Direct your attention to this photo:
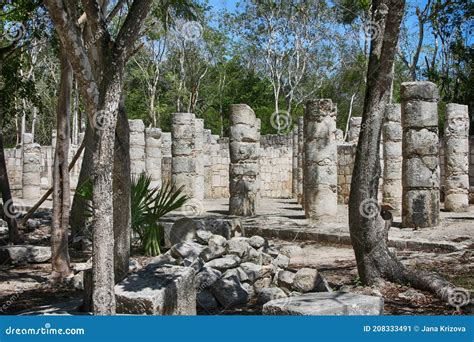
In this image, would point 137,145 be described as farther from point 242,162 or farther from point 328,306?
point 328,306

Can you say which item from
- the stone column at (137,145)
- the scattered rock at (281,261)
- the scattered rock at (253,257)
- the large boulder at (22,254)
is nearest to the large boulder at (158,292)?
the scattered rock at (253,257)

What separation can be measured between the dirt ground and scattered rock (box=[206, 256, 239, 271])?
111 centimetres

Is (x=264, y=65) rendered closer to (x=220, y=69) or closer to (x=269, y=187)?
(x=220, y=69)

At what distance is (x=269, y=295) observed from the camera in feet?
18.7

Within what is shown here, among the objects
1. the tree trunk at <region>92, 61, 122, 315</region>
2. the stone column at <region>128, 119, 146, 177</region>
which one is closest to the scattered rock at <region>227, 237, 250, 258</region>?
the tree trunk at <region>92, 61, 122, 315</region>

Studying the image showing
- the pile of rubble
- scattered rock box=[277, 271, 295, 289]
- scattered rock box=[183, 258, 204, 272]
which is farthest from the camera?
scattered rock box=[183, 258, 204, 272]

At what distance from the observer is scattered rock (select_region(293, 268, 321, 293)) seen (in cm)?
586

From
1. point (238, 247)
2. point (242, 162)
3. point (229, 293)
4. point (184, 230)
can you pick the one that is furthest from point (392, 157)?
point (229, 293)

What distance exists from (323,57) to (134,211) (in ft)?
83.5

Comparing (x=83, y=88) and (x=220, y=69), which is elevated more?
(x=220, y=69)

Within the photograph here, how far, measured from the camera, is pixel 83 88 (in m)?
4.42

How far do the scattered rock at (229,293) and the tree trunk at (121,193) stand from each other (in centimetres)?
104

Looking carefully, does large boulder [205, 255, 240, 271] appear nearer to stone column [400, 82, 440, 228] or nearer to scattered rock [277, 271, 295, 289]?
scattered rock [277, 271, 295, 289]

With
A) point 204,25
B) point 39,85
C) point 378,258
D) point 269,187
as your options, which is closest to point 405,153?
point 378,258
